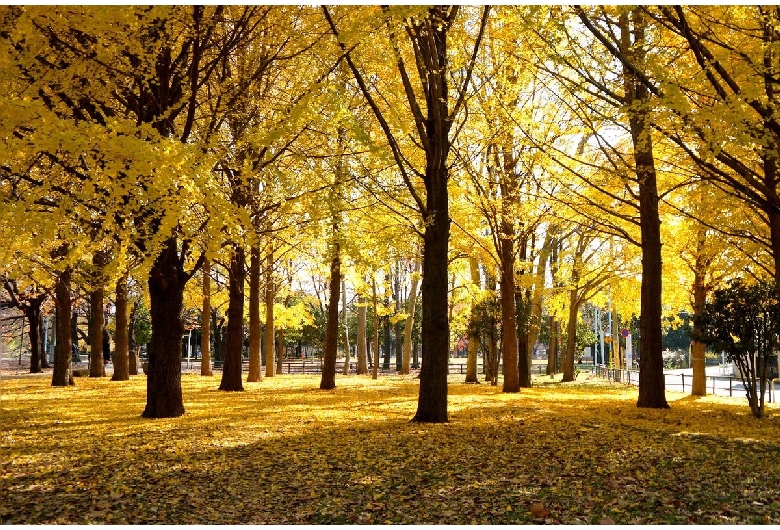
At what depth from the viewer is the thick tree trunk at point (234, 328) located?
1669cm

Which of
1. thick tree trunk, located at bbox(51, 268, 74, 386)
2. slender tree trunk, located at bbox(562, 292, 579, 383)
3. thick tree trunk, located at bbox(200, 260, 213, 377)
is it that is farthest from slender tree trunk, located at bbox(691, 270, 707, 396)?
thick tree trunk, located at bbox(51, 268, 74, 386)

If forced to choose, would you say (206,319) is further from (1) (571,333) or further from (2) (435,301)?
(1) (571,333)

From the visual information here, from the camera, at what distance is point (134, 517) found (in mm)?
4805

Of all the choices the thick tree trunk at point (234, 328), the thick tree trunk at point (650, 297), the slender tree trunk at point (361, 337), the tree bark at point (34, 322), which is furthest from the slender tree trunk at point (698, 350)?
the tree bark at point (34, 322)

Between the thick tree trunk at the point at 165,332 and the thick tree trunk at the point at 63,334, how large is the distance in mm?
8561

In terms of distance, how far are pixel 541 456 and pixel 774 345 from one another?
675cm

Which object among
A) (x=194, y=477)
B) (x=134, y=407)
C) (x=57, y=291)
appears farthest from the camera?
(x=57, y=291)

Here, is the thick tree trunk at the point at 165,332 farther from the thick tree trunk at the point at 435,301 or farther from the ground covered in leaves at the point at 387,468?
the thick tree trunk at the point at 435,301

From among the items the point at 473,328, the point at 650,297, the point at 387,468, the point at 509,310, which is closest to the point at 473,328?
the point at 473,328

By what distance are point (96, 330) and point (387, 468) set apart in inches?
687

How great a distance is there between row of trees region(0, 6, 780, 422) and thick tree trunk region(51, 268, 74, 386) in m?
0.07

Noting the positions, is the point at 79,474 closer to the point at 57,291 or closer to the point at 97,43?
the point at 97,43

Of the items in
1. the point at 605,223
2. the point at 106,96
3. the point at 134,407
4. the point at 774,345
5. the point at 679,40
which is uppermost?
the point at 679,40

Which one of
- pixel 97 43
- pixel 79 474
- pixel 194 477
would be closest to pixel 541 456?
pixel 194 477
